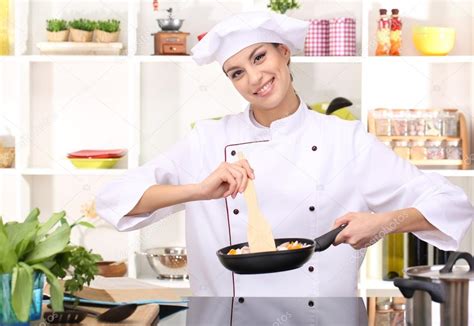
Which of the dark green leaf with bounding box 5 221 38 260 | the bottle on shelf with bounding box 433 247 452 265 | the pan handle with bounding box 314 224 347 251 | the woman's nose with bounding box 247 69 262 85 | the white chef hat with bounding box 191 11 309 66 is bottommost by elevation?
the bottle on shelf with bounding box 433 247 452 265

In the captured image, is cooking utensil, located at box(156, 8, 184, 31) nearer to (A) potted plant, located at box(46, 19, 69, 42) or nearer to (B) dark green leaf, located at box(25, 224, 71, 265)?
(A) potted plant, located at box(46, 19, 69, 42)

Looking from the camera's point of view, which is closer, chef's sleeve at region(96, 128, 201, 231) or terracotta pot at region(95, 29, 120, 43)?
chef's sleeve at region(96, 128, 201, 231)

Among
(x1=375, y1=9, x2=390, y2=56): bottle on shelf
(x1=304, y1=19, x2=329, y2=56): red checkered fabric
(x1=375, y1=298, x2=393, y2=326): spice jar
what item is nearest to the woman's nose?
(x1=375, y1=298, x2=393, y2=326): spice jar

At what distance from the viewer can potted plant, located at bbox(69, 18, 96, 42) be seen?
3.66m

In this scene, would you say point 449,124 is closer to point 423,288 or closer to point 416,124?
point 416,124

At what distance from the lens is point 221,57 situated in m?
2.13

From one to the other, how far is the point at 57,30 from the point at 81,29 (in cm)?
10

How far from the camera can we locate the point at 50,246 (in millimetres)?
1530

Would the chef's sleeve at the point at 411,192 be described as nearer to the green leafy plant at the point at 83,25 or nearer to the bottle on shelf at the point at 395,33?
the bottle on shelf at the point at 395,33

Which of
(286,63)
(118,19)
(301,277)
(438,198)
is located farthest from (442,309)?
(118,19)

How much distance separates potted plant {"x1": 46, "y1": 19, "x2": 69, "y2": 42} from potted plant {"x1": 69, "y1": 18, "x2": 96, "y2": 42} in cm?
3

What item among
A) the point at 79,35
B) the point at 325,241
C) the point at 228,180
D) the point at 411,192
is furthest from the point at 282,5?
the point at 325,241

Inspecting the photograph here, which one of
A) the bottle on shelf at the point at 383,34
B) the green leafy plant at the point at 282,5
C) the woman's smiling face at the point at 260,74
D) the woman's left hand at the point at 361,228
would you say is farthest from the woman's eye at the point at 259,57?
the bottle on shelf at the point at 383,34

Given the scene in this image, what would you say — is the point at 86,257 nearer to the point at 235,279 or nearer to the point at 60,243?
the point at 60,243
